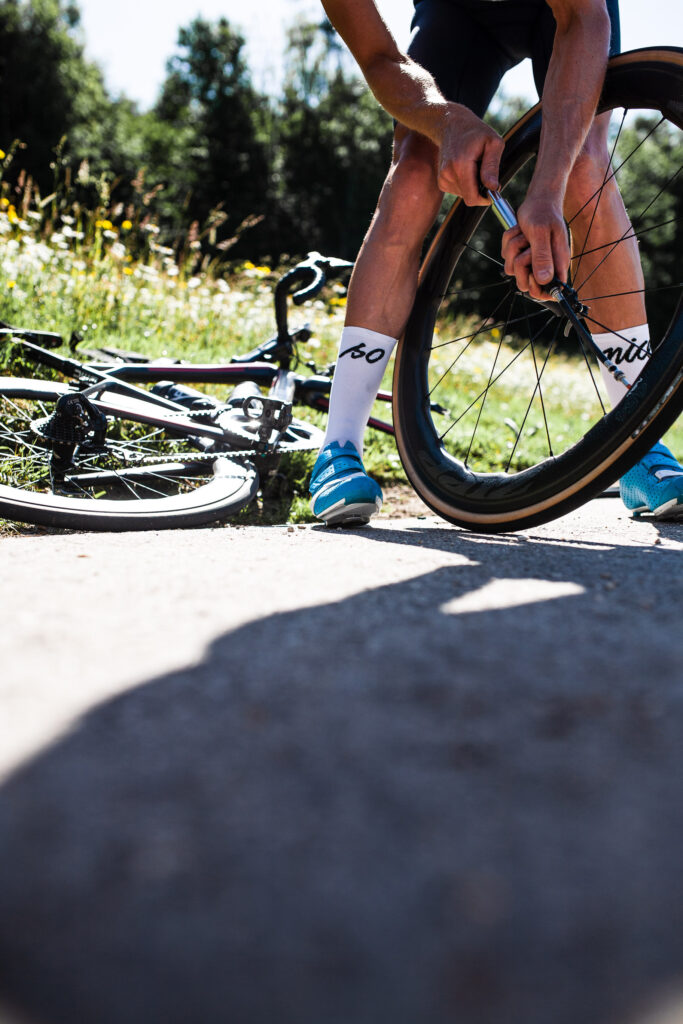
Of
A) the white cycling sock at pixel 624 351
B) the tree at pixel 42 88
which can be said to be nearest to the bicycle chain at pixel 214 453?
the white cycling sock at pixel 624 351

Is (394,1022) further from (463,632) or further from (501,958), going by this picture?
(463,632)

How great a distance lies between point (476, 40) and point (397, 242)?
688mm

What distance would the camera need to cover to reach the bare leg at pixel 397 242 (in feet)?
6.51

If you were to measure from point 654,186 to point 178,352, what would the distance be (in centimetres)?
3116

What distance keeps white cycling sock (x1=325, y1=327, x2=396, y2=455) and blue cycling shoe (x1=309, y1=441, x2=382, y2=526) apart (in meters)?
0.09

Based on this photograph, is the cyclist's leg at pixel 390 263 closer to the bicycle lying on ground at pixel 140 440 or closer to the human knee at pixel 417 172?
the human knee at pixel 417 172

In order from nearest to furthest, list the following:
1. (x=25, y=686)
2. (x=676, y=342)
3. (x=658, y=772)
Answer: (x=658, y=772), (x=25, y=686), (x=676, y=342)

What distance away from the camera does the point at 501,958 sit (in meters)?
0.45

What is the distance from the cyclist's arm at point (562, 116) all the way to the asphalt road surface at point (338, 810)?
79cm

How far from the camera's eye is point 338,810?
0.58 metres

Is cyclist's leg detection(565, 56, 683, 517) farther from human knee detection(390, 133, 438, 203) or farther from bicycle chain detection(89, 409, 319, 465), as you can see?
bicycle chain detection(89, 409, 319, 465)

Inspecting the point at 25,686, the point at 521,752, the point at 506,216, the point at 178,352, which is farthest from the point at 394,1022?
the point at 178,352

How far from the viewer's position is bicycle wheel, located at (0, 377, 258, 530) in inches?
69.5

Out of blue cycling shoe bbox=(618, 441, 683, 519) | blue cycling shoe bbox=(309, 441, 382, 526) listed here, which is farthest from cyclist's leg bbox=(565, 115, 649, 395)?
blue cycling shoe bbox=(309, 441, 382, 526)
